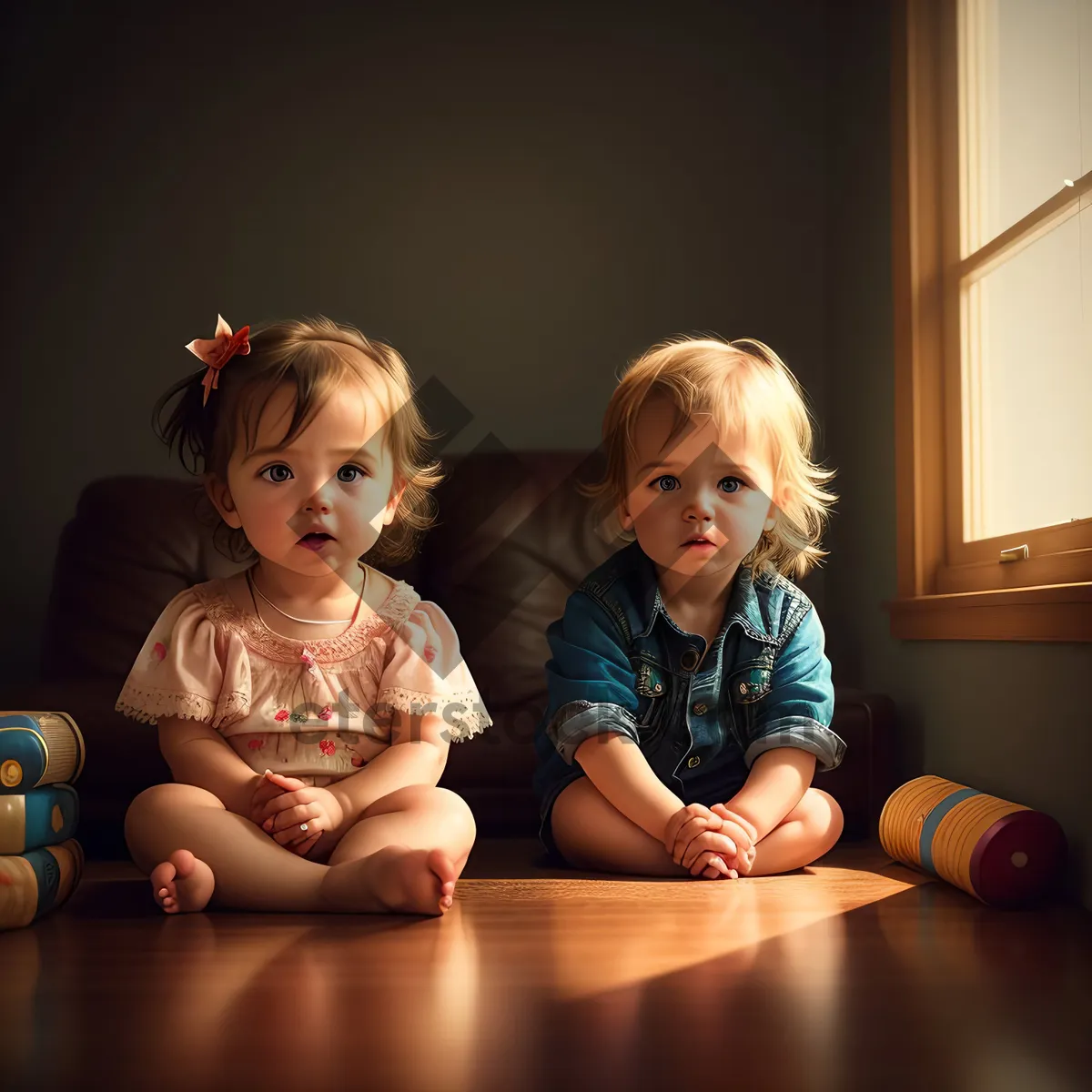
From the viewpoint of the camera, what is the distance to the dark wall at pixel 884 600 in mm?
1379

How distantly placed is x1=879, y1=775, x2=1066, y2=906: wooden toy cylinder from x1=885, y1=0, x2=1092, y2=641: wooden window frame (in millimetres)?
391

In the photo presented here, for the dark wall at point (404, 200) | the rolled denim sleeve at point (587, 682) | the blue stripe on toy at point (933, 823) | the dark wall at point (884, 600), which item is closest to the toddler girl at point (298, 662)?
the rolled denim sleeve at point (587, 682)

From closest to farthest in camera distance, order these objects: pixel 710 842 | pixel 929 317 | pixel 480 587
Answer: pixel 710 842 < pixel 929 317 < pixel 480 587

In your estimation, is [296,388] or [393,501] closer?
[296,388]

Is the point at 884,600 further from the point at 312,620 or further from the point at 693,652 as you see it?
the point at 312,620

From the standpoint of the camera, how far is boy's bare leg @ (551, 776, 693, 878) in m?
1.49

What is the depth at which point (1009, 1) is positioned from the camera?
5.84 ft

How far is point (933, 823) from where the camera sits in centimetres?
144

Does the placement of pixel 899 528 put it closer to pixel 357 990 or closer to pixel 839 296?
pixel 839 296

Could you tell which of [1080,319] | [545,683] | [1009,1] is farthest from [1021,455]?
[545,683]

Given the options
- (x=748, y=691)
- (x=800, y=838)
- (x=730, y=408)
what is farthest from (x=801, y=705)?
(x=730, y=408)

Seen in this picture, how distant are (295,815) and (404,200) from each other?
1530 millimetres

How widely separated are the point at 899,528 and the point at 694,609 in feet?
1.65

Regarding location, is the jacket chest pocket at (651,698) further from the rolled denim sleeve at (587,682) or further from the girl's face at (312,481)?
the girl's face at (312,481)
